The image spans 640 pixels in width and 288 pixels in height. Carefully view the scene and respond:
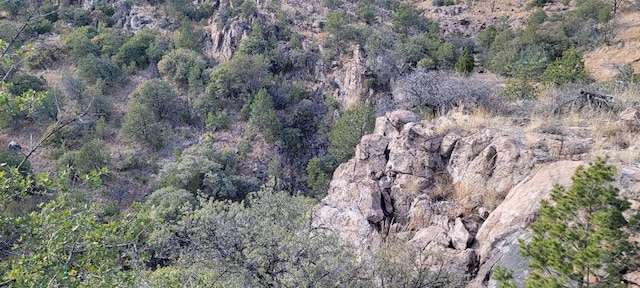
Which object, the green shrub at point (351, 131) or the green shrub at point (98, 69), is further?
the green shrub at point (98, 69)

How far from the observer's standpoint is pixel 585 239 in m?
3.76

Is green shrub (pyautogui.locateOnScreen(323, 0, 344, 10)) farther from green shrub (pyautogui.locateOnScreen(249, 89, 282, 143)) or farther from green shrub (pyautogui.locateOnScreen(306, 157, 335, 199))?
green shrub (pyautogui.locateOnScreen(306, 157, 335, 199))

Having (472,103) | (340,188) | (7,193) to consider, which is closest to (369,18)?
(472,103)

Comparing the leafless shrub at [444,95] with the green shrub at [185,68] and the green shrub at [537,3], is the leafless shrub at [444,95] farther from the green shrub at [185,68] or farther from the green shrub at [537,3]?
the green shrub at [537,3]

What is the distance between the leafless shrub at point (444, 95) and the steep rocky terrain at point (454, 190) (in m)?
0.92

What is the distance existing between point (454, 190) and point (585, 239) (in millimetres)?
3878

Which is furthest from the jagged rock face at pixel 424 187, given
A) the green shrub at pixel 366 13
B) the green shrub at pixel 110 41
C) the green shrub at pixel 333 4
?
the green shrub at pixel 110 41

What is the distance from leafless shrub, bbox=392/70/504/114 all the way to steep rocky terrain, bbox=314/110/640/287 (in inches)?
36.1

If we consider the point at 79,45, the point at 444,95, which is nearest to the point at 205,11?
the point at 79,45

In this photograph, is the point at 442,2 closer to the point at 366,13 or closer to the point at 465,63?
the point at 366,13

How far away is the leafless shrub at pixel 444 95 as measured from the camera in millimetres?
9914

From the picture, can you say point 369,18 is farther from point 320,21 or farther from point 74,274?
point 74,274

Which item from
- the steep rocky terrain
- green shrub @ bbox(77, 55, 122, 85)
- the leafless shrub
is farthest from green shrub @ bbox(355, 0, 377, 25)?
the steep rocky terrain

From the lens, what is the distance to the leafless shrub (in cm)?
991
